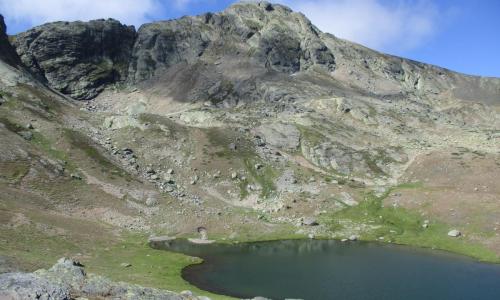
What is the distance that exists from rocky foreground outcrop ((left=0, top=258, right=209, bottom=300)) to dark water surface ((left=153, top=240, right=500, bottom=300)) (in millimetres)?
34330

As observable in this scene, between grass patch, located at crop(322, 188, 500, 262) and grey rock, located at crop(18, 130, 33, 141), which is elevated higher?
grey rock, located at crop(18, 130, 33, 141)

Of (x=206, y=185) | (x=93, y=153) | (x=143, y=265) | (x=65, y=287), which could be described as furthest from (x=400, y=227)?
(x=65, y=287)

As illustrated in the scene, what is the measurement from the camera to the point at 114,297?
37.5m

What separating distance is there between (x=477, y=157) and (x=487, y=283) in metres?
95.9

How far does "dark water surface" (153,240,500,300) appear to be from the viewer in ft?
247

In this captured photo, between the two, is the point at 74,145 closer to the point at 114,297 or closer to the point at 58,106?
the point at 58,106

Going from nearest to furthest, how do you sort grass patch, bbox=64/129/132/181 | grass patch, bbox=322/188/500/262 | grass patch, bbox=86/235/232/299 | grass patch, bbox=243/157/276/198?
grass patch, bbox=86/235/232/299, grass patch, bbox=322/188/500/262, grass patch, bbox=64/129/132/181, grass patch, bbox=243/157/276/198

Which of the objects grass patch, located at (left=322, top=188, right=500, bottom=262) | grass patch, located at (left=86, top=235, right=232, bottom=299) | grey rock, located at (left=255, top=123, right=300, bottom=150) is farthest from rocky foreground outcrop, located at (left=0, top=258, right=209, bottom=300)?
grey rock, located at (left=255, top=123, right=300, bottom=150)

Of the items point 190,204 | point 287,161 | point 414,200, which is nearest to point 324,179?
point 287,161

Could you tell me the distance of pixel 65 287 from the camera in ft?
117

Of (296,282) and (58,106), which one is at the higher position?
(58,106)

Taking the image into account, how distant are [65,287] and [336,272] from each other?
6319 cm

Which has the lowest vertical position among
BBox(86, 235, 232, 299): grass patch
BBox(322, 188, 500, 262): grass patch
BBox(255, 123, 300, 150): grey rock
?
BBox(86, 235, 232, 299): grass patch

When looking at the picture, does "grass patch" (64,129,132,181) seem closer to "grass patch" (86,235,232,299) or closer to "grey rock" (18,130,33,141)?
"grey rock" (18,130,33,141)
